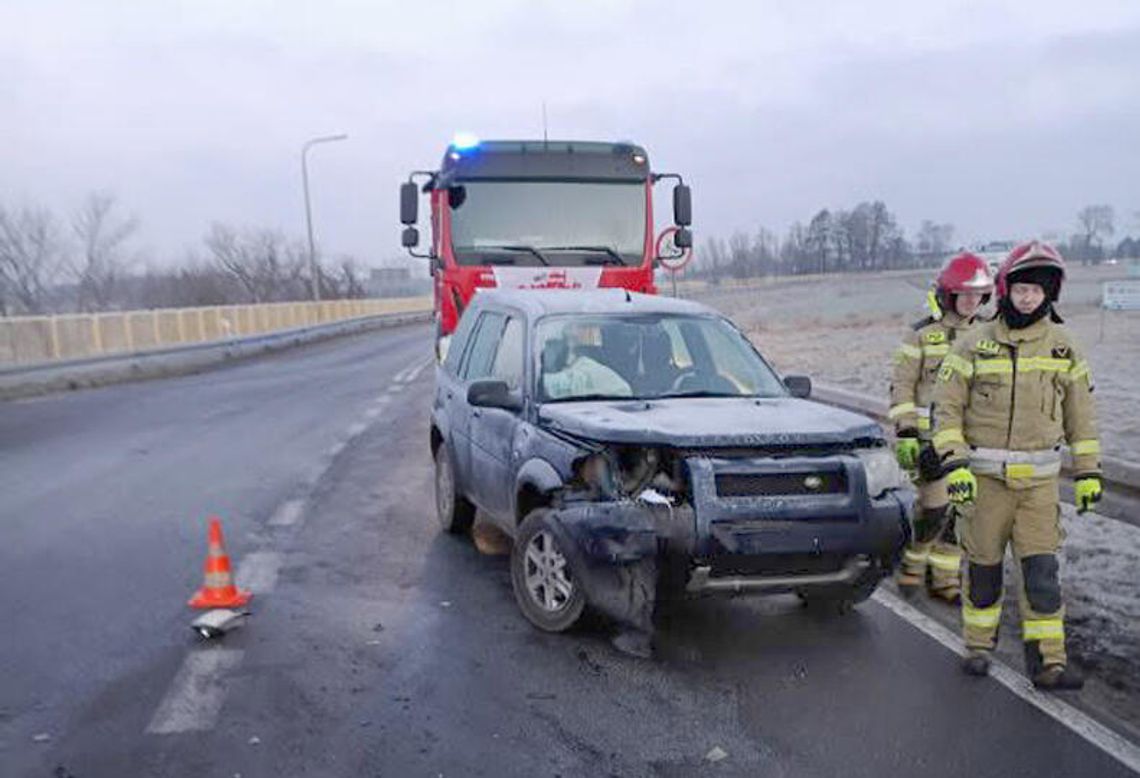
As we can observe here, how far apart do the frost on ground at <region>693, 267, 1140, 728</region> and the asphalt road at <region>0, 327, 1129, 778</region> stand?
0.70 m

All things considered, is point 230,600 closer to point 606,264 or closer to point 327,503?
point 327,503

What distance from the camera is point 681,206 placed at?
1337cm

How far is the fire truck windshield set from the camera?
12500 millimetres

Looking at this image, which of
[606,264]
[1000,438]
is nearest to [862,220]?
[606,264]

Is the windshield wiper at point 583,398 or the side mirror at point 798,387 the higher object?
the windshield wiper at point 583,398

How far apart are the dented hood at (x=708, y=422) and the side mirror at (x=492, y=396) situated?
0.25 m

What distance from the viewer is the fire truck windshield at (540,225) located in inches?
492

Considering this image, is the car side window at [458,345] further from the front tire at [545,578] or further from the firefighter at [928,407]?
the firefighter at [928,407]

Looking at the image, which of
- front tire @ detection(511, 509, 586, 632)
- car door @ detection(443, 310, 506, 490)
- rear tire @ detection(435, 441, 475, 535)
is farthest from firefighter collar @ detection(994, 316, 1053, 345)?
rear tire @ detection(435, 441, 475, 535)

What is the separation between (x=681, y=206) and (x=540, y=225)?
207 cm

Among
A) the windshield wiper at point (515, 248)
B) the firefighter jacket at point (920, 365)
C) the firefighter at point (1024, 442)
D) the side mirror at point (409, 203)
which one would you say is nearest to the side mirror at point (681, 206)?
the windshield wiper at point (515, 248)

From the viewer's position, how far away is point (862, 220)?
11181cm

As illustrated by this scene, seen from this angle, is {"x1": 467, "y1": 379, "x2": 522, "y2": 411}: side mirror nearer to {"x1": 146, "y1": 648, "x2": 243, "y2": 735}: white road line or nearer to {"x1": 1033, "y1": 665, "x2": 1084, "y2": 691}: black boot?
{"x1": 146, "y1": 648, "x2": 243, "y2": 735}: white road line

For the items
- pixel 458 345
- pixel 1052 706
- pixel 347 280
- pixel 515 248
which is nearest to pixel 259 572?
pixel 458 345
